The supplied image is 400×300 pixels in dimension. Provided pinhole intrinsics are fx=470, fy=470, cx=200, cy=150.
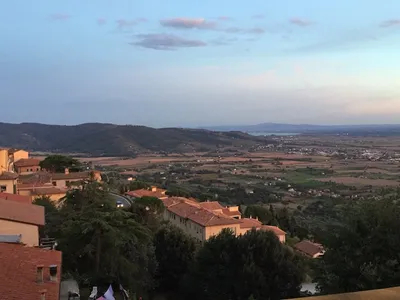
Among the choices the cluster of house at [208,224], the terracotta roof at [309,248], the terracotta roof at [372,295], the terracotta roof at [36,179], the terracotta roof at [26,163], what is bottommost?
the terracotta roof at [309,248]

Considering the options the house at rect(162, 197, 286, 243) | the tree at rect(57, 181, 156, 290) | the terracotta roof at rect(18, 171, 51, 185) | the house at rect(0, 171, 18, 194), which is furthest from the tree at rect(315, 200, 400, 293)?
the terracotta roof at rect(18, 171, 51, 185)

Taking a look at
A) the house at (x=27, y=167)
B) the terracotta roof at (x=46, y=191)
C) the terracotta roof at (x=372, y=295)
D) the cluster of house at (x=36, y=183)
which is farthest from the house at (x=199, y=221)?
the terracotta roof at (x=372, y=295)

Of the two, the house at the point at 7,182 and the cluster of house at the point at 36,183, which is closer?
the house at the point at 7,182

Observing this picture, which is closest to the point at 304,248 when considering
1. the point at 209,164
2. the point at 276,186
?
the point at 276,186

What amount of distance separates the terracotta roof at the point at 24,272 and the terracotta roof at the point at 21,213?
4823mm

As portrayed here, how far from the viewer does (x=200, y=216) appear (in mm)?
42469

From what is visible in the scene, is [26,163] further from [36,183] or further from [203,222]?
[203,222]

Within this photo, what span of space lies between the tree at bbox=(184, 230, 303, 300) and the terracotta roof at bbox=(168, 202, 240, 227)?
14927 mm

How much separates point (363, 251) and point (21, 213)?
1399 centimetres

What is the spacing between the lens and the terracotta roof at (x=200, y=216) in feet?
134

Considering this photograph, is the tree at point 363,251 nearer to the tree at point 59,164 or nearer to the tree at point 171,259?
the tree at point 171,259

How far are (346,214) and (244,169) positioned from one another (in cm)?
13578

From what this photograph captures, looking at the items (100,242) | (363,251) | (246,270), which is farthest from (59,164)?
(363,251)

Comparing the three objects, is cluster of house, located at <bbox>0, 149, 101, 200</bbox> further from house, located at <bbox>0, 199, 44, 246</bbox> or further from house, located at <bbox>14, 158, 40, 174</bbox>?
house, located at <bbox>0, 199, 44, 246</bbox>
